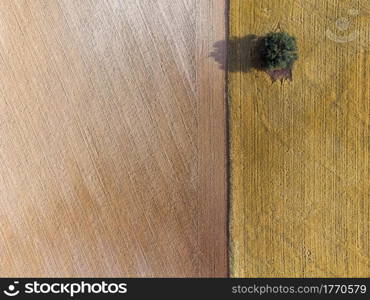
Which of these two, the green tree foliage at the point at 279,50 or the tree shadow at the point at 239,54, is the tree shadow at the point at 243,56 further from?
the green tree foliage at the point at 279,50

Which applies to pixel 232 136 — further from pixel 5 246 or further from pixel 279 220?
pixel 5 246

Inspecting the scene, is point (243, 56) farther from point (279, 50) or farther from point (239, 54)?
point (279, 50)

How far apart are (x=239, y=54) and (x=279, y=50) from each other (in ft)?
3.18

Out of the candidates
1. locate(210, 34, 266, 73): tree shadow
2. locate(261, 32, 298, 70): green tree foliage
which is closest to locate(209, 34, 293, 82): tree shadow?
locate(210, 34, 266, 73): tree shadow

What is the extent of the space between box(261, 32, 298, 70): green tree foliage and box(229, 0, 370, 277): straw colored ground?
377 mm

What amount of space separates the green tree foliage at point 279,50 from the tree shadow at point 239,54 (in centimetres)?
30

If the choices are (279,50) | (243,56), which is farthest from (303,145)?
(243,56)

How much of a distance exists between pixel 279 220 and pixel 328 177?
1.58 m

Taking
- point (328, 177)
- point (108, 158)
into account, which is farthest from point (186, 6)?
point (328, 177)

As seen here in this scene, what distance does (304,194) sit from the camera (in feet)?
27.1

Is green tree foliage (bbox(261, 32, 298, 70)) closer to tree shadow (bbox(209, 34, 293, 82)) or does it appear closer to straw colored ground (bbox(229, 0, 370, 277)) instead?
tree shadow (bbox(209, 34, 293, 82))

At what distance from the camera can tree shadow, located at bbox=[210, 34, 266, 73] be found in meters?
8.24

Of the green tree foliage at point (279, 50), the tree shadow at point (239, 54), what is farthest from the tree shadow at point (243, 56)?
the green tree foliage at point (279, 50)

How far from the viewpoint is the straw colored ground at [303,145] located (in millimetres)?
8180
